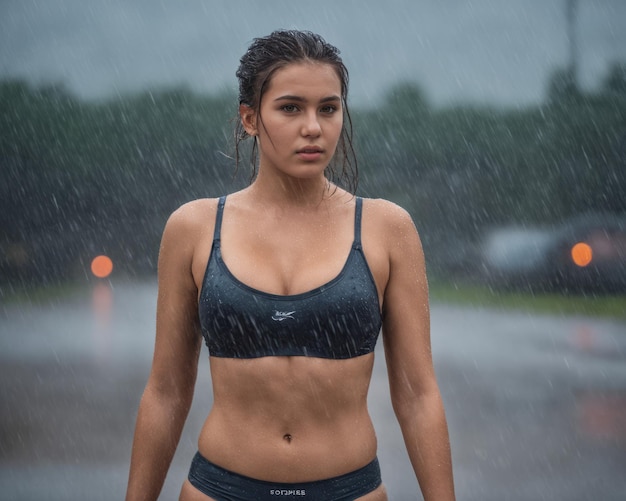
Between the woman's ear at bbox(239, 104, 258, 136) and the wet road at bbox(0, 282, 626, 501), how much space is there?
417cm

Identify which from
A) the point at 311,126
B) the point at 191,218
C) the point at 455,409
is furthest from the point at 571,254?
the point at 311,126

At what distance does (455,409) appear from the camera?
838cm

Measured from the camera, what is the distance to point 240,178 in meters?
20.1

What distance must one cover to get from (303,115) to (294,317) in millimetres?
463

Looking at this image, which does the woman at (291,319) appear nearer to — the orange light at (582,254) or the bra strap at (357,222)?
the bra strap at (357,222)

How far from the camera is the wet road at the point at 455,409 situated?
6371 millimetres

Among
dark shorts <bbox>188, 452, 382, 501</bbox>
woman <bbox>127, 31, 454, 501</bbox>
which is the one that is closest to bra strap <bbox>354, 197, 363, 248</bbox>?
woman <bbox>127, 31, 454, 501</bbox>

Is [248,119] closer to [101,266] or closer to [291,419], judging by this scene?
[291,419]

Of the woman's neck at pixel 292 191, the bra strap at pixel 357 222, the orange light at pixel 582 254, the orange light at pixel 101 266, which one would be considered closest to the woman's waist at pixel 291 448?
the bra strap at pixel 357 222

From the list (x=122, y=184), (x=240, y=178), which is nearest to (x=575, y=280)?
(x=240, y=178)

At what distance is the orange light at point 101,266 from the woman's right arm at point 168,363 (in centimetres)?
1861

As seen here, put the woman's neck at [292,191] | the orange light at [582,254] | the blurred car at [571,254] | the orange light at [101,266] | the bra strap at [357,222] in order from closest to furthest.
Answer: the bra strap at [357,222]
the woman's neck at [292,191]
the blurred car at [571,254]
the orange light at [582,254]
the orange light at [101,266]

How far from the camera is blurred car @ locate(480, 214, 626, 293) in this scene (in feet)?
46.8

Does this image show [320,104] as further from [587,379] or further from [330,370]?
[587,379]
